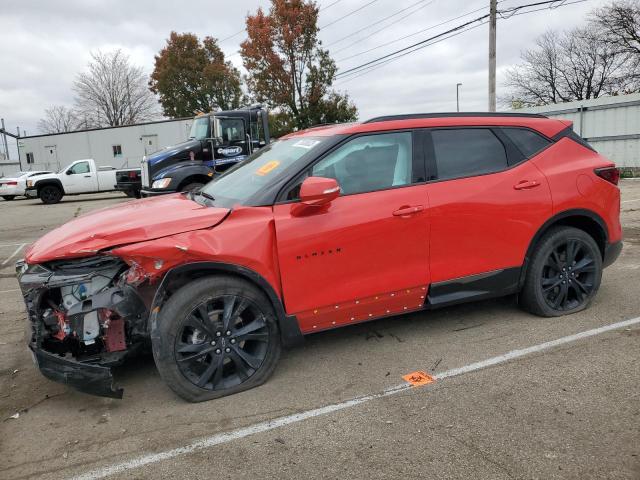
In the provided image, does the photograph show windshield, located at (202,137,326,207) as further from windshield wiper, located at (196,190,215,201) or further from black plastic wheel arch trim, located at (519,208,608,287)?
black plastic wheel arch trim, located at (519,208,608,287)

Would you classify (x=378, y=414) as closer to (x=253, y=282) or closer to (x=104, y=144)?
(x=253, y=282)

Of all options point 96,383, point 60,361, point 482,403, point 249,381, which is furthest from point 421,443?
point 60,361

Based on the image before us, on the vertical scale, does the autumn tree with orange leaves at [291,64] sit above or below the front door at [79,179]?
above

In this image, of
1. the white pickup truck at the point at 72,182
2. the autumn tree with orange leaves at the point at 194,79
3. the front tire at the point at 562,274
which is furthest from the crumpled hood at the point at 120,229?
the autumn tree with orange leaves at the point at 194,79

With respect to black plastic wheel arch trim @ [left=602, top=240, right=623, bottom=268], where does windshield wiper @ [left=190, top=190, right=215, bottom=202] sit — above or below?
above

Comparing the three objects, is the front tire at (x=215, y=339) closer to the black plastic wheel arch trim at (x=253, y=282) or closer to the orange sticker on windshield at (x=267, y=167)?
the black plastic wheel arch trim at (x=253, y=282)

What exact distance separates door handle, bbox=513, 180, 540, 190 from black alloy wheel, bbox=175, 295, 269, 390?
2.29 m

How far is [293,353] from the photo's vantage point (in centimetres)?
388

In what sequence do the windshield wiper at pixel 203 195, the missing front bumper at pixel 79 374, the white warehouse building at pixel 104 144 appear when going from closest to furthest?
the missing front bumper at pixel 79 374 < the windshield wiper at pixel 203 195 < the white warehouse building at pixel 104 144

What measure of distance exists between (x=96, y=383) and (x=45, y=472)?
1.76ft

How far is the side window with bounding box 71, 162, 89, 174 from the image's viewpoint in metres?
21.5

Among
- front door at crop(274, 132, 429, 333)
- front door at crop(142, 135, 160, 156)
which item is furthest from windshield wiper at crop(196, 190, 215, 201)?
front door at crop(142, 135, 160, 156)

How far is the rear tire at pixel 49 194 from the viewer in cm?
2077

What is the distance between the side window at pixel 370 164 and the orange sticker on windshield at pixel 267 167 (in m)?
0.37
